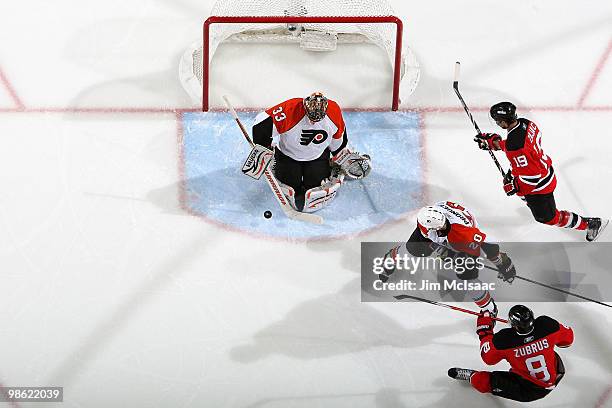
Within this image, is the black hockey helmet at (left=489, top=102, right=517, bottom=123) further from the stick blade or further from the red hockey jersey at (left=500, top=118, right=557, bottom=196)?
the stick blade

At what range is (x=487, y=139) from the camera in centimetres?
637

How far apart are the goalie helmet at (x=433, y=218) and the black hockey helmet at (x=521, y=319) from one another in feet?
1.64

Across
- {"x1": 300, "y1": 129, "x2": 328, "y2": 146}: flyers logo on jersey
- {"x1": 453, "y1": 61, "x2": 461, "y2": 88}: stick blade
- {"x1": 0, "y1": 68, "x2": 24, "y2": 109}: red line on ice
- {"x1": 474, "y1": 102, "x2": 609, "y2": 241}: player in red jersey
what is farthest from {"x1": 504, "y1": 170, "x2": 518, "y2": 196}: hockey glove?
{"x1": 0, "y1": 68, "x2": 24, "y2": 109}: red line on ice

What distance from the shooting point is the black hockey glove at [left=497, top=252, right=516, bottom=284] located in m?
6.34

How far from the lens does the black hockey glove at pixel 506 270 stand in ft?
20.8

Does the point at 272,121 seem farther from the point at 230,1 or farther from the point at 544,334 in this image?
the point at 544,334

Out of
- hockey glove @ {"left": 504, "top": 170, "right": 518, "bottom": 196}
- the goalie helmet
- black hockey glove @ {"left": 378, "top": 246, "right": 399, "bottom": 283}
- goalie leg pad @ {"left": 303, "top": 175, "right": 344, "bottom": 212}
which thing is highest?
the goalie helmet

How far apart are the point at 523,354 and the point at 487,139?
107cm

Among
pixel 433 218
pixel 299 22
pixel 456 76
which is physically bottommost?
pixel 433 218

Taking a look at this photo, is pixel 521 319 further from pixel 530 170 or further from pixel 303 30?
pixel 303 30

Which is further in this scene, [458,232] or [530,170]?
[530,170]

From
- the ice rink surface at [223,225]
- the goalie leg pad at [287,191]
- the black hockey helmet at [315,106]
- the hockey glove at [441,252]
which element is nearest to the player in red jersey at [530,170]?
the ice rink surface at [223,225]

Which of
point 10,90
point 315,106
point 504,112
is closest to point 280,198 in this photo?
point 315,106

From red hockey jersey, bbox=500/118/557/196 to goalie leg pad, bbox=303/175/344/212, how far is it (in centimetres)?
79
